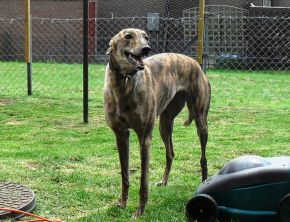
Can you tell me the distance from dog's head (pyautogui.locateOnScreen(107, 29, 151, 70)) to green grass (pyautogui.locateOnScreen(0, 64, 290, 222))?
111cm

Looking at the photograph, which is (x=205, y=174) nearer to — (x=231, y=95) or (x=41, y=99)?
(x=41, y=99)

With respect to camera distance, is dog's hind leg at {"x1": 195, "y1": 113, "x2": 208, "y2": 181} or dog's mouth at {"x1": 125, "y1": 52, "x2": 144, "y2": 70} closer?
dog's mouth at {"x1": 125, "y1": 52, "x2": 144, "y2": 70}

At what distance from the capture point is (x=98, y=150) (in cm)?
623

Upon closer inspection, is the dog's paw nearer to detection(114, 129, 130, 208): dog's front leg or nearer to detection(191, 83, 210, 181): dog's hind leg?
detection(114, 129, 130, 208): dog's front leg

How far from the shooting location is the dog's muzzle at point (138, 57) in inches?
153

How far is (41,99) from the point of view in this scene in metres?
10.2

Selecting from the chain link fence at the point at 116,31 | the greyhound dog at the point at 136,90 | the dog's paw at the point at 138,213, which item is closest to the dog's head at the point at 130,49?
the greyhound dog at the point at 136,90

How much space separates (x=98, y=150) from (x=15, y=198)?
202 cm

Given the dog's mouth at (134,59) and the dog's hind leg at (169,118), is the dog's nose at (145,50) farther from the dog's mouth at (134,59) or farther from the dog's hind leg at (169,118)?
the dog's hind leg at (169,118)

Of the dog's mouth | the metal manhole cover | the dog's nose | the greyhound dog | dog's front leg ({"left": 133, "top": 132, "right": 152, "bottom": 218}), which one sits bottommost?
the metal manhole cover

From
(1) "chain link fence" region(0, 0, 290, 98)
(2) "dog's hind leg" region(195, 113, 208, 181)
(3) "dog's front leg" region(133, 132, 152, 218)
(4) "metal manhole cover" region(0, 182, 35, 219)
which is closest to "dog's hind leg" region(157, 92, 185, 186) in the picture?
(2) "dog's hind leg" region(195, 113, 208, 181)

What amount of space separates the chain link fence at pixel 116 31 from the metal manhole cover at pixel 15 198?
257 inches

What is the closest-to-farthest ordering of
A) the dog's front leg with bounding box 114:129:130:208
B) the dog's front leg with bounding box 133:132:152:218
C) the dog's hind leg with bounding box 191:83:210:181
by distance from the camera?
1. the dog's front leg with bounding box 133:132:152:218
2. the dog's front leg with bounding box 114:129:130:208
3. the dog's hind leg with bounding box 191:83:210:181

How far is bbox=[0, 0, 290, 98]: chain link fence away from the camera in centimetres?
1475
